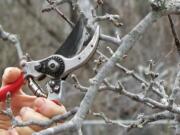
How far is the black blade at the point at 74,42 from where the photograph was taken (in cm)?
180

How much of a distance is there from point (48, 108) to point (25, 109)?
0.27ft

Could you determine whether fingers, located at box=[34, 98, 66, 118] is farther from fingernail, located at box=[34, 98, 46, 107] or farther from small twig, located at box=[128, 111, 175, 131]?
small twig, located at box=[128, 111, 175, 131]

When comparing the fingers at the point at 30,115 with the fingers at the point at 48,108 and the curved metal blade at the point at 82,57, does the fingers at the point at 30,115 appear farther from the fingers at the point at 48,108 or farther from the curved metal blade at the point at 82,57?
the curved metal blade at the point at 82,57

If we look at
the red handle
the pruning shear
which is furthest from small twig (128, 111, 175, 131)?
the red handle

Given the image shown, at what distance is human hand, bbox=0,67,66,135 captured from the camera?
5.54 feet

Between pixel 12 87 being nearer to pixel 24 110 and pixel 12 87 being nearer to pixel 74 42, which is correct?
pixel 24 110

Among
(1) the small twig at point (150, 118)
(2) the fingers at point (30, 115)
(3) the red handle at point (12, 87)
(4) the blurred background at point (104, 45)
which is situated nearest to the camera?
(2) the fingers at point (30, 115)

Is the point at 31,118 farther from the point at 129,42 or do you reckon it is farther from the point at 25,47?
the point at 25,47

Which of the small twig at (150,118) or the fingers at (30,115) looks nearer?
the fingers at (30,115)

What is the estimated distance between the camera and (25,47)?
6781mm

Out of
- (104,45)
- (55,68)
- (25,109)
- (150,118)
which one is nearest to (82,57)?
(55,68)

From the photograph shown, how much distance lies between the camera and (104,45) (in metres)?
5.65

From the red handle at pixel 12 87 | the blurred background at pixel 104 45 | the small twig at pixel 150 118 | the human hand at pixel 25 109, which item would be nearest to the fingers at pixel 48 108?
the human hand at pixel 25 109

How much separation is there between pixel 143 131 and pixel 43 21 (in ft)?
6.76
